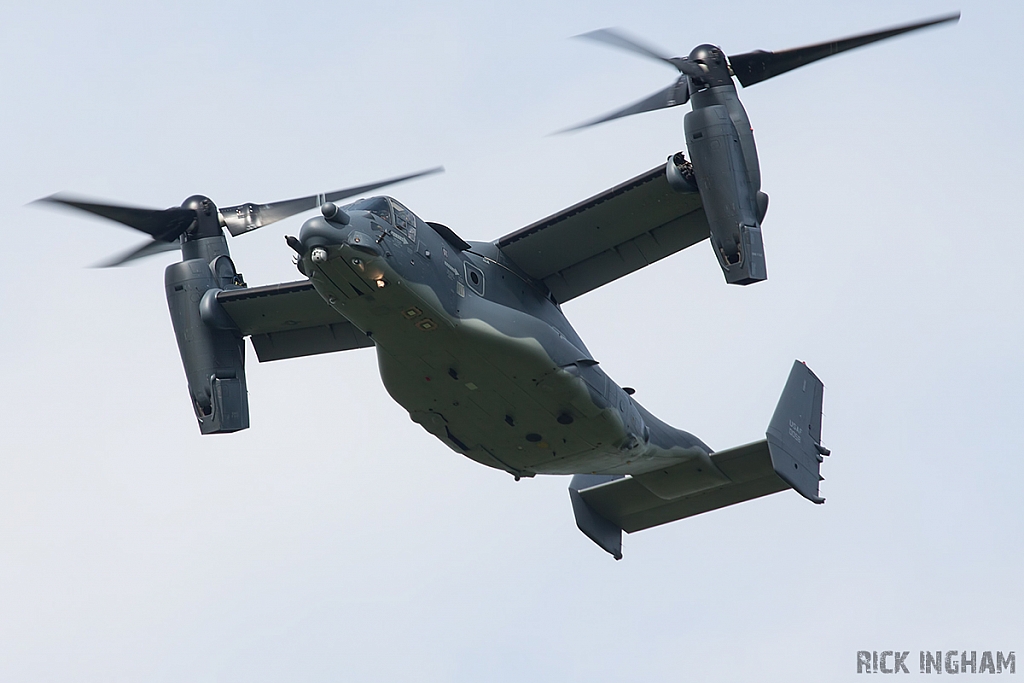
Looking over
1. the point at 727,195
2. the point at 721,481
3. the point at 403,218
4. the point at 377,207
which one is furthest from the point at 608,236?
the point at 721,481

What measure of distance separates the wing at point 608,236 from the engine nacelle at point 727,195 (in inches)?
42.9

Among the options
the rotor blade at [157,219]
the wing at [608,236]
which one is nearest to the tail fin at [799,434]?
the wing at [608,236]

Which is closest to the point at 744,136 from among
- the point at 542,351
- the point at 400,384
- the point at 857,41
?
the point at 857,41

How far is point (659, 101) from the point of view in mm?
19766

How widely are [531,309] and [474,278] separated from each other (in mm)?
1281

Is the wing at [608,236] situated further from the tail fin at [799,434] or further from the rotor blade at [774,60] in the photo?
the tail fin at [799,434]

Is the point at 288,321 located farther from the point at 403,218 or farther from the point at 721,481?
the point at 721,481

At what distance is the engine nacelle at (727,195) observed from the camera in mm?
18516

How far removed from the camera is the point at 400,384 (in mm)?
19422

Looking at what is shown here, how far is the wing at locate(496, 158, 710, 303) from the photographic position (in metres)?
20.2

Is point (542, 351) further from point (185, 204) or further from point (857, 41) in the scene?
point (185, 204)

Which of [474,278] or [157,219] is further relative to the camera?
[157,219]

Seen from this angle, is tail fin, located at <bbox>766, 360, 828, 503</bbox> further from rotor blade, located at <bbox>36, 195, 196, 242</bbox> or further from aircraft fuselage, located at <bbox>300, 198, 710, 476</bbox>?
rotor blade, located at <bbox>36, 195, 196, 242</bbox>

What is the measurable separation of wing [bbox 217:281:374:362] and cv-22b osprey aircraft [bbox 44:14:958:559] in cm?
3
